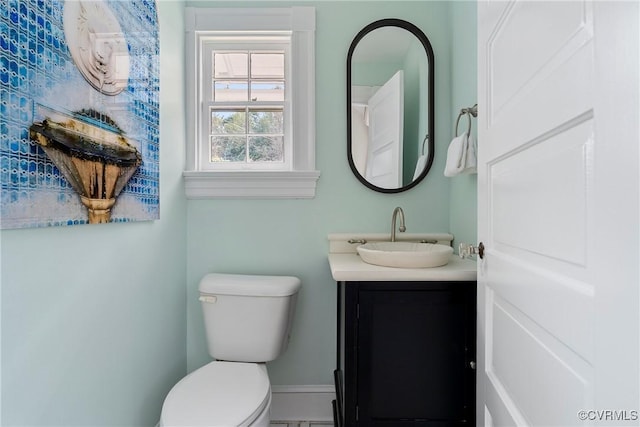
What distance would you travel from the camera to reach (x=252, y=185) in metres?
1.85

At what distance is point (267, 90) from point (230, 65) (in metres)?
0.24

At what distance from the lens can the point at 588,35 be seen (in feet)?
1.91

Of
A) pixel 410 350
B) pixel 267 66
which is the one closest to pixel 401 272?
pixel 410 350

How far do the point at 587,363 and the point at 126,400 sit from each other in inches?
55.9

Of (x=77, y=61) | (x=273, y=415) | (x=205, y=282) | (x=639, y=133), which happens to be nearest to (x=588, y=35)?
(x=639, y=133)

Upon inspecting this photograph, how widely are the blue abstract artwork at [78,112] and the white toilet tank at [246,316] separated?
1.49ft

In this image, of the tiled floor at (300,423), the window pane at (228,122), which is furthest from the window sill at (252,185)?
the tiled floor at (300,423)

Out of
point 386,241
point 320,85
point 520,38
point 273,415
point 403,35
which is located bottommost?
point 273,415

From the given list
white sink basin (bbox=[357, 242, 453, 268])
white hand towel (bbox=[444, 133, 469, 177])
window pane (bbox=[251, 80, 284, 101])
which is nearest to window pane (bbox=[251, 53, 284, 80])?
window pane (bbox=[251, 80, 284, 101])

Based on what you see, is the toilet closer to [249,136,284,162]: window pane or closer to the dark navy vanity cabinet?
the dark navy vanity cabinet

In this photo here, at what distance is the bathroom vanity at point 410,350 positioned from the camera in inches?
49.1

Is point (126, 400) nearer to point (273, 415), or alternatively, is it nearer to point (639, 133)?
point (273, 415)

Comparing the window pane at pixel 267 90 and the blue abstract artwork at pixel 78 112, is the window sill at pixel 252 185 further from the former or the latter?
the window pane at pixel 267 90

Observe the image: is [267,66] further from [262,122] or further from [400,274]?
[400,274]
